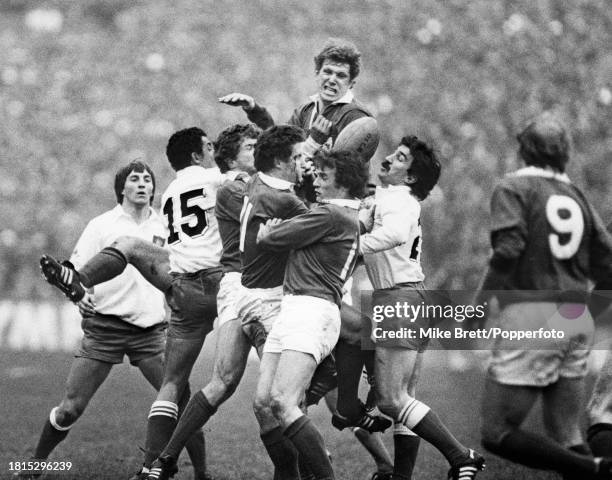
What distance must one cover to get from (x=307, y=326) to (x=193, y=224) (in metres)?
1.41

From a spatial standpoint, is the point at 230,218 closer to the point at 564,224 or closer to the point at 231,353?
the point at 231,353

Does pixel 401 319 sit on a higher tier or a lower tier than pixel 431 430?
higher

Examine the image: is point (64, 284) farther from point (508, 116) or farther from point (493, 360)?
point (508, 116)

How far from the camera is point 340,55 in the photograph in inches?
260

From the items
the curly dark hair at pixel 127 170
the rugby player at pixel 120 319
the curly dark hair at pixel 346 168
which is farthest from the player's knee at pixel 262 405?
the curly dark hair at pixel 127 170

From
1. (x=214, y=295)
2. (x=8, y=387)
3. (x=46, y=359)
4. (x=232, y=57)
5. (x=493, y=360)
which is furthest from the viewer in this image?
(x=232, y=57)

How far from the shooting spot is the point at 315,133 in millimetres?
6453

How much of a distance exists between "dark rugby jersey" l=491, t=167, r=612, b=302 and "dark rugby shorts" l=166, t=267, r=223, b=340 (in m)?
2.16

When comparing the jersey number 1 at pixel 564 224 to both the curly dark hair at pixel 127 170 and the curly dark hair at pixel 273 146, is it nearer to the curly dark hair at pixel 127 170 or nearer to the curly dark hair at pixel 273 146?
the curly dark hair at pixel 273 146

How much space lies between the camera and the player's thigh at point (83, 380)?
681cm

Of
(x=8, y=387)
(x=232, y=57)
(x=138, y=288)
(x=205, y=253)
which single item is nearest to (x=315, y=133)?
(x=205, y=253)

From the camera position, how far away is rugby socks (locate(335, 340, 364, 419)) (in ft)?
20.6

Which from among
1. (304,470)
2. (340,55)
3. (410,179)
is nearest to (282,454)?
(304,470)

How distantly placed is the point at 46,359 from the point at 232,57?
17.3ft
